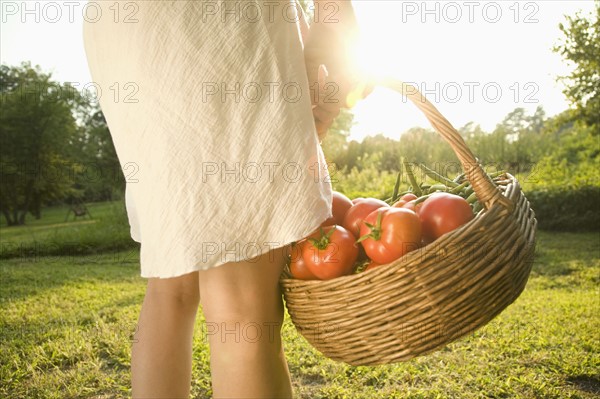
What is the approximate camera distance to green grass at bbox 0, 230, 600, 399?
7.36 feet

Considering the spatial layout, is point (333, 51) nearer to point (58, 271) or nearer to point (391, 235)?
point (391, 235)

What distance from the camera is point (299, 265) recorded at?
4.25ft

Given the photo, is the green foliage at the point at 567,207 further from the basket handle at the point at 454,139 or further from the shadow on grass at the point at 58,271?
the basket handle at the point at 454,139

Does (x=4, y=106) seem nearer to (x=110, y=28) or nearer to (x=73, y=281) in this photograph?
(x=73, y=281)

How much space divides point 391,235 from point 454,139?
273 millimetres

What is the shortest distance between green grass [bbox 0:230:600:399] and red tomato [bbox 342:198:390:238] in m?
1.04

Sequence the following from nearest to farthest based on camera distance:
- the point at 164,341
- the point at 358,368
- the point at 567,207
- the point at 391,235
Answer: the point at 391,235 → the point at 164,341 → the point at 358,368 → the point at 567,207

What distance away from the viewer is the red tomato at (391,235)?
1199mm

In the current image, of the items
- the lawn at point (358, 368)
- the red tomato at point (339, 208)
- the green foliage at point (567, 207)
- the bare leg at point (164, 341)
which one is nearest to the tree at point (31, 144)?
the lawn at point (358, 368)

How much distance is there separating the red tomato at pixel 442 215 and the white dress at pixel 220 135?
369 millimetres

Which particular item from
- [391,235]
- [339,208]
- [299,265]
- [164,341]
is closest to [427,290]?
[391,235]

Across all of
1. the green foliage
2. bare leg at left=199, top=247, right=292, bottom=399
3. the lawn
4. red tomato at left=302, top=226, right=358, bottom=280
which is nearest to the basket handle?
red tomato at left=302, top=226, right=358, bottom=280

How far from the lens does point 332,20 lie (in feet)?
3.96

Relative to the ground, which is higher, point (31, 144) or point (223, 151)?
point (31, 144)
